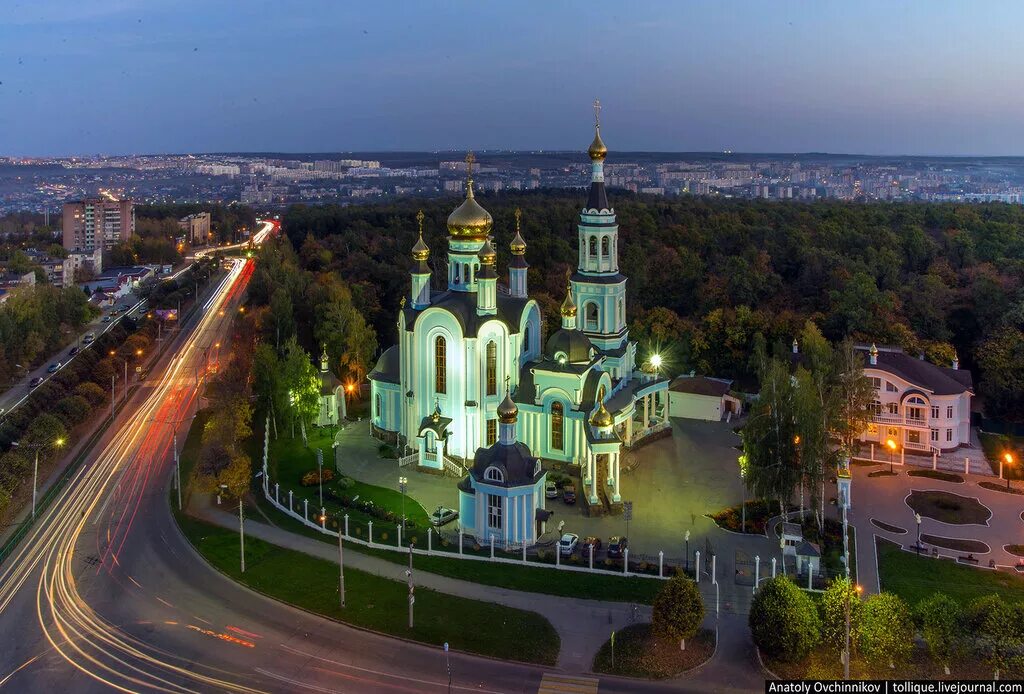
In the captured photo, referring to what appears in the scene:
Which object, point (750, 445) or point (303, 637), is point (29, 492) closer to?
point (303, 637)

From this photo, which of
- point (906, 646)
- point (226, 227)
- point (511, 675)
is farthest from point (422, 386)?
point (226, 227)

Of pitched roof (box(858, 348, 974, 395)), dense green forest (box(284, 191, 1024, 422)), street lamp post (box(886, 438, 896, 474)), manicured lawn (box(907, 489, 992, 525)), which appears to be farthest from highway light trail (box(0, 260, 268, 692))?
pitched roof (box(858, 348, 974, 395))

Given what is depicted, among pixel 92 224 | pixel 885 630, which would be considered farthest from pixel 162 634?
pixel 92 224

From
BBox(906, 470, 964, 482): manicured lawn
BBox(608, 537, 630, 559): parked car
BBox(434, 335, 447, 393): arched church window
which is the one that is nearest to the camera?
BBox(608, 537, 630, 559): parked car

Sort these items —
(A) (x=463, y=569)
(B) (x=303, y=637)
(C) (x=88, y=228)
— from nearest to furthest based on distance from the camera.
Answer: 1. (B) (x=303, y=637)
2. (A) (x=463, y=569)
3. (C) (x=88, y=228)

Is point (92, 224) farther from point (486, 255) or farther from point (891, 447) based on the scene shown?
point (891, 447)

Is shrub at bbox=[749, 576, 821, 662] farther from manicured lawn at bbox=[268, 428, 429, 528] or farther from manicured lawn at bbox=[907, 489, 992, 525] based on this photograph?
manicured lawn at bbox=[268, 428, 429, 528]
